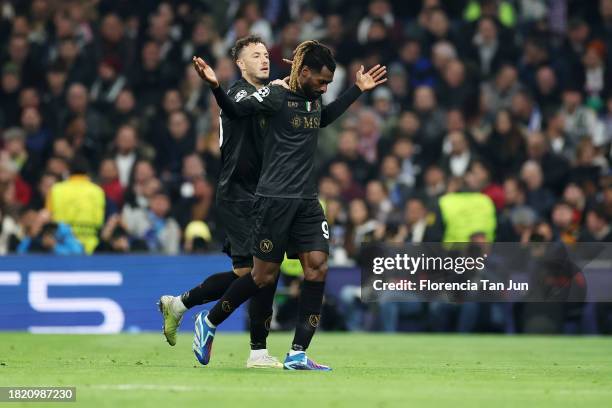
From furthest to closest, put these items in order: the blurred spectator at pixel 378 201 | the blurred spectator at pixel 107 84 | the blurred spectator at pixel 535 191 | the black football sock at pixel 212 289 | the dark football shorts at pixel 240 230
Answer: the blurred spectator at pixel 107 84
the blurred spectator at pixel 535 191
the blurred spectator at pixel 378 201
the black football sock at pixel 212 289
the dark football shorts at pixel 240 230

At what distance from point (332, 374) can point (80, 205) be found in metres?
8.92

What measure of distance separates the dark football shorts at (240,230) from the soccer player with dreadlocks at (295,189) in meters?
0.47

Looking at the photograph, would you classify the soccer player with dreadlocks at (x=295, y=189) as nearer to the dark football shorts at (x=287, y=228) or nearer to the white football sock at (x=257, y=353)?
the dark football shorts at (x=287, y=228)

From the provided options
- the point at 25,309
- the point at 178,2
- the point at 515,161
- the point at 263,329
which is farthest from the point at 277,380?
the point at 178,2

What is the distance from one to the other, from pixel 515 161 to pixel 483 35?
2295mm

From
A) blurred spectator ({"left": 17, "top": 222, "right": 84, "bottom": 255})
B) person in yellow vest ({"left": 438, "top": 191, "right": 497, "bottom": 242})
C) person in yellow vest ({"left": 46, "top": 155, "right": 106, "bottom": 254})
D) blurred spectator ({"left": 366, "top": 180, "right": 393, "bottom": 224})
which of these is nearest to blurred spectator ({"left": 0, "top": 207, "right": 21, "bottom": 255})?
blurred spectator ({"left": 17, "top": 222, "right": 84, "bottom": 255})

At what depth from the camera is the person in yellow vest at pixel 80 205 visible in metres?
18.7

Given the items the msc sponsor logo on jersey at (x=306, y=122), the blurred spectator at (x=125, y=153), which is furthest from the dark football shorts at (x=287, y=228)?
the blurred spectator at (x=125, y=153)

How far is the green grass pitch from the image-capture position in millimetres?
8438

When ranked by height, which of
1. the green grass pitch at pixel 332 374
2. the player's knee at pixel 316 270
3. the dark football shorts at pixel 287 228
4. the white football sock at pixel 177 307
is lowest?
the green grass pitch at pixel 332 374

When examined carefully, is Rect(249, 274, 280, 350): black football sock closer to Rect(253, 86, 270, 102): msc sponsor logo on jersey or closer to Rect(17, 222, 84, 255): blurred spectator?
Rect(253, 86, 270, 102): msc sponsor logo on jersey

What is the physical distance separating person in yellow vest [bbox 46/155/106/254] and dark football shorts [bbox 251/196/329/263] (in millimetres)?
8551

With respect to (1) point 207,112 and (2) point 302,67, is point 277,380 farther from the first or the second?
(1) point 207,112

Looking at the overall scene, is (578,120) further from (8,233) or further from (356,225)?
(8,233)
